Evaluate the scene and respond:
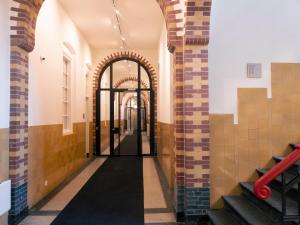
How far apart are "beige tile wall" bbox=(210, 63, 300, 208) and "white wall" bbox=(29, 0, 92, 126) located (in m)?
2.70

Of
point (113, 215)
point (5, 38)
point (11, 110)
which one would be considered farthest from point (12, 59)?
point (113, 215)

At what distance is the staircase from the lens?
287cm

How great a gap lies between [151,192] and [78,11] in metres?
4.15

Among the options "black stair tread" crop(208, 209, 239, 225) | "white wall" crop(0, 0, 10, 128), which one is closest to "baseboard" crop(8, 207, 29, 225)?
"white wall" crop(0, 0, 10, 128)

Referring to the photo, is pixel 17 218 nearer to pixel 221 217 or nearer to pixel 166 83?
pixel 221 217

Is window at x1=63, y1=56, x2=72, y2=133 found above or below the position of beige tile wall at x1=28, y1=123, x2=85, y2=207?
above

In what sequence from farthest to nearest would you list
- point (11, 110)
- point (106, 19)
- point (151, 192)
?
point (106, 19) → point (151, 192) → point (11, 110)

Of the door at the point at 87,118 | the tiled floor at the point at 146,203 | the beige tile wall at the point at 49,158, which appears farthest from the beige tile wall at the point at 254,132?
the door at the point at 87,118

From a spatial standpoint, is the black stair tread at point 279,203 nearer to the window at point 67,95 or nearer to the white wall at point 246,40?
the white wall at point 246,40

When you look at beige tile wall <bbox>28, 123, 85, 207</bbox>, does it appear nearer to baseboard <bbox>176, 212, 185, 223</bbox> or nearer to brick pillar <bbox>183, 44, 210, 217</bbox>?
baseboard <bbox>176, 212, 185, 223</bbox>

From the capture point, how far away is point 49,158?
5.12 meters

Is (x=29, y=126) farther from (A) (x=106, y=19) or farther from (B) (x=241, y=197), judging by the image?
(A) (x=106, y=19)

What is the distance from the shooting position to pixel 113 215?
401 centimetres

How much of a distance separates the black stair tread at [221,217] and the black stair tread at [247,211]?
0.42 feet
